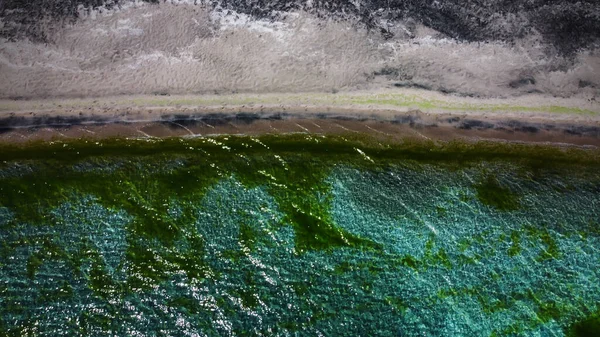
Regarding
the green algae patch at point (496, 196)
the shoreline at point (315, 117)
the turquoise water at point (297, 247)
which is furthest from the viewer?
the shoreline at point (315, 117)

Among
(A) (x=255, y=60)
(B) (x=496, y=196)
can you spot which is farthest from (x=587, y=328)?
(A) (x=255, y=60)

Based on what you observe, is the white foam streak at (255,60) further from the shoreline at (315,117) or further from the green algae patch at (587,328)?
the green algae patch at (587,328)

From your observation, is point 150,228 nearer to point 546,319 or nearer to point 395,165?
point 395,165

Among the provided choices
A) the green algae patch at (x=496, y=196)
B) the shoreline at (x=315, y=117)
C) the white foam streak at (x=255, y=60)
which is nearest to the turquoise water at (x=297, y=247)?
the green algae patch at (x=496, y=196)

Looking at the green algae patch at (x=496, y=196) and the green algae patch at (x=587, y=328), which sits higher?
the green algae patch at (x=496, y=196)

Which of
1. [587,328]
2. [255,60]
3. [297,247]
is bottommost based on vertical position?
[587,328]

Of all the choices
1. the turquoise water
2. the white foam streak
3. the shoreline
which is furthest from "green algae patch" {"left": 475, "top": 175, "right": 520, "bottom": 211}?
the white foam streak

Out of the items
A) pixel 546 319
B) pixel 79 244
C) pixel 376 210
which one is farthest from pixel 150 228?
pixel 546 319

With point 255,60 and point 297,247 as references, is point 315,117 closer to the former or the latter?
point 255,60
